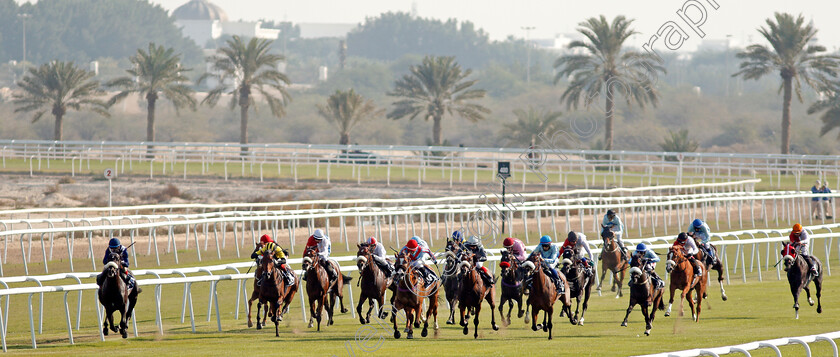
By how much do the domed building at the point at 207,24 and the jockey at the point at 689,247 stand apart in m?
154

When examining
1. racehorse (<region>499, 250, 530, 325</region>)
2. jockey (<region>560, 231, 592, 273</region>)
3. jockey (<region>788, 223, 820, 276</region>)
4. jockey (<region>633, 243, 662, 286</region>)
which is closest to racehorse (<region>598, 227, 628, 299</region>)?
jockey (<region>560, 231, 592, 273</region>)

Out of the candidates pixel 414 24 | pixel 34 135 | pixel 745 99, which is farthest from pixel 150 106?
pixel 414 24

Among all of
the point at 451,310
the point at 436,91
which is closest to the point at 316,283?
the point at 451,310

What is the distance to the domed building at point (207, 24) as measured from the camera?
17088cm

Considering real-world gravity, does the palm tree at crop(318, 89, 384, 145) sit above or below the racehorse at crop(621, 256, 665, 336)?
above

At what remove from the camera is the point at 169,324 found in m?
13.3

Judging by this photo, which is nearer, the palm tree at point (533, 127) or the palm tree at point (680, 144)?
the palm tree at point (680, 144)

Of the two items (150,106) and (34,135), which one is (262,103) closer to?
(34,135)

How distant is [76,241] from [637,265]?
1476cm

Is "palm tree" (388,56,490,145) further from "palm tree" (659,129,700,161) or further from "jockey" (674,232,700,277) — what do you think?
"jockey" (674,232,700,277)

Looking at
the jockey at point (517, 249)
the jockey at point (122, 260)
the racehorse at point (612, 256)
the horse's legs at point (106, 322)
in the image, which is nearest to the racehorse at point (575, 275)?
the jockey at point (517, 249)

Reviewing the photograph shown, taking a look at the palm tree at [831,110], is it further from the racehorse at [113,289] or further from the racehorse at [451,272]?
the racehorse at [113,289]

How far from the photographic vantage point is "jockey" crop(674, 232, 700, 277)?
1316 centimetres

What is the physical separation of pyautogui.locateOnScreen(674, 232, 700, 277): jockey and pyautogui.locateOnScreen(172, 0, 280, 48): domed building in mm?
153813
